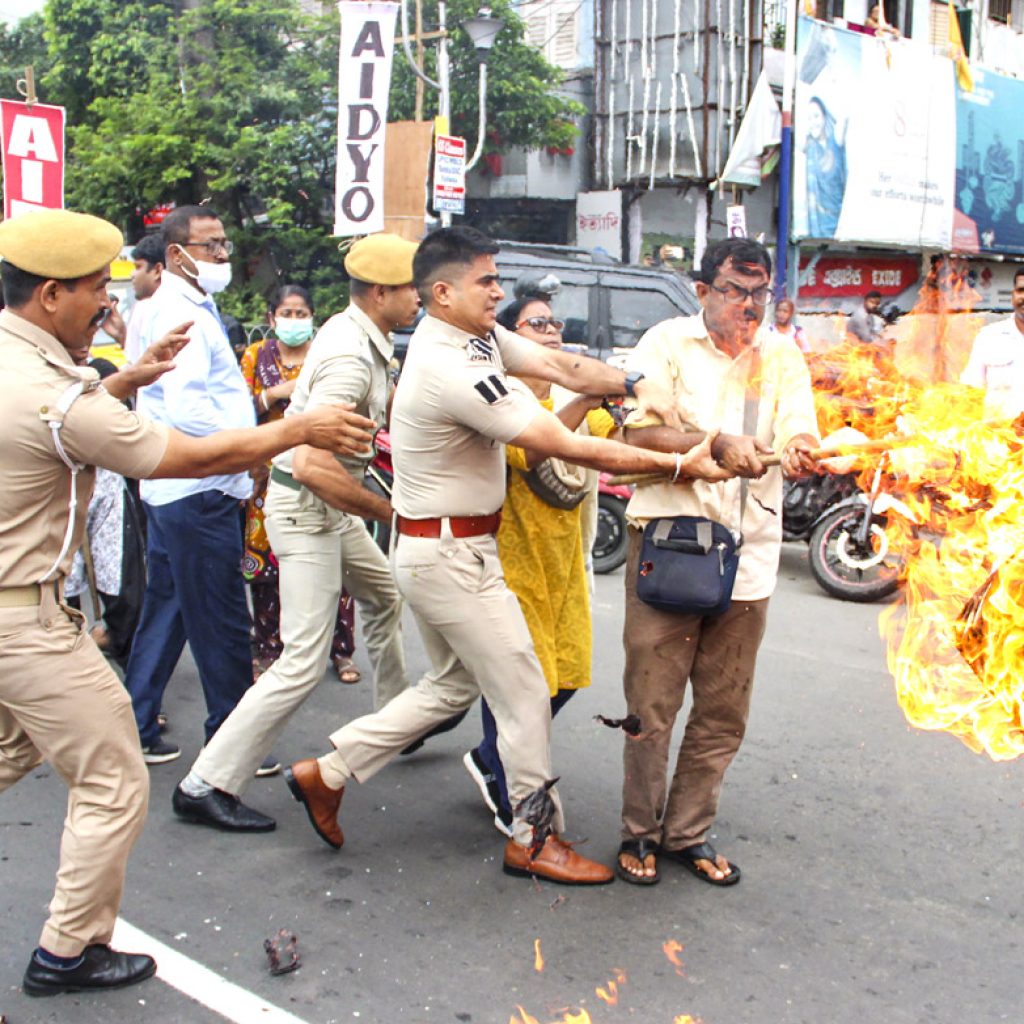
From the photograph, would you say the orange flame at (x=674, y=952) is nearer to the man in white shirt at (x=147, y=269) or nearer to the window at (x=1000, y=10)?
the man in white shirt at (x=147, y=269)

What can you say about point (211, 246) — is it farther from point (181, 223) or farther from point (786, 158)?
point (786, 158)

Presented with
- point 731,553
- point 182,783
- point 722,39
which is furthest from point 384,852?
point 722,39

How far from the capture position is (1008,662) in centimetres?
306

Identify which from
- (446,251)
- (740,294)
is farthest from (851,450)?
A: (446,251)

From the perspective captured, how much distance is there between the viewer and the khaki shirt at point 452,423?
3598mm

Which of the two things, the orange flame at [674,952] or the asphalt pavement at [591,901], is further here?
the orange flame at [674,952]

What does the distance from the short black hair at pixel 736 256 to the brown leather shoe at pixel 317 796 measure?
2138mm

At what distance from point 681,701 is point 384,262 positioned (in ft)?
6.37

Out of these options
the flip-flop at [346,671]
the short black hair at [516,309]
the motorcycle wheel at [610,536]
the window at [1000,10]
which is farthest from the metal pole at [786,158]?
the short black hair at [516,309]

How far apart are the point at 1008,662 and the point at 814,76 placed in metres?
17.1

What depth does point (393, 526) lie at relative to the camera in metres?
4.14

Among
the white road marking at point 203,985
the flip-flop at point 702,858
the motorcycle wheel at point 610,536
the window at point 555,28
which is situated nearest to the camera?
the white road marking at point 203,985

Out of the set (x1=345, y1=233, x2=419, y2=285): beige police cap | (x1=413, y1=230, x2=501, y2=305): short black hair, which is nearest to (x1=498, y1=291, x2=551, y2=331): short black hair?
(x1=345, y1=233, x2=419, y2=285): beige police cap

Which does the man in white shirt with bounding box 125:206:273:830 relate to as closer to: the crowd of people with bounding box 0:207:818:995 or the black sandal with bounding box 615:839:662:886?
the crowd of people with bounding box 0:207:818:995
